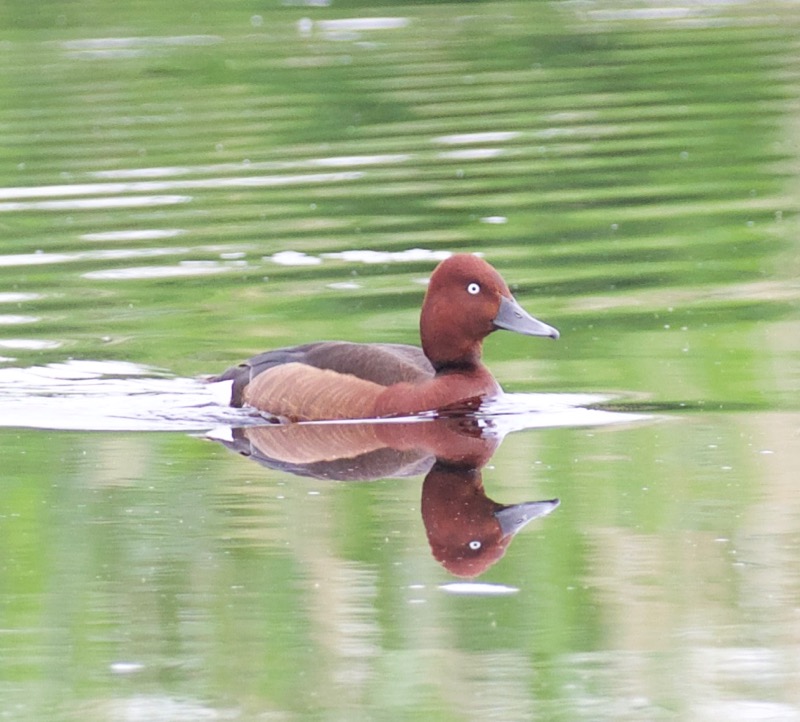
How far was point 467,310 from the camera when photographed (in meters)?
9.45

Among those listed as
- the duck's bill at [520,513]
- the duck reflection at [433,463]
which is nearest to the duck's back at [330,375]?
the duck reflection at [433,463]

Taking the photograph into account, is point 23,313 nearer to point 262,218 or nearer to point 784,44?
point 262,218

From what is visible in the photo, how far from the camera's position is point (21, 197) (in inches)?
623

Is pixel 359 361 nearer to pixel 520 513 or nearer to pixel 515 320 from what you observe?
pixel 515 320

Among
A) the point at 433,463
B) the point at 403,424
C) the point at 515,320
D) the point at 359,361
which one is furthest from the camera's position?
the point at 515,320

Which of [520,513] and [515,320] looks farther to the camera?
[515,320]

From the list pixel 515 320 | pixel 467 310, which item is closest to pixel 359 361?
pixel 467 310

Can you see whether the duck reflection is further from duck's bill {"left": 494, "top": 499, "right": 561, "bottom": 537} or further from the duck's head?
the duck's head

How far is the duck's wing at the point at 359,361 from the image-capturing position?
30.7ft

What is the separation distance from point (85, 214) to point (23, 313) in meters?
3.31

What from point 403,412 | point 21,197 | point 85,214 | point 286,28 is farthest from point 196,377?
point 286,28

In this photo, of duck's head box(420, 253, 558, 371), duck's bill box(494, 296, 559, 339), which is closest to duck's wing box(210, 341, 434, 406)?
duck's head box(420, 253, 558, 371)

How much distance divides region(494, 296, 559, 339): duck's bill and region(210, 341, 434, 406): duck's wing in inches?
16.1

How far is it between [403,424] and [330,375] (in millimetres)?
480
